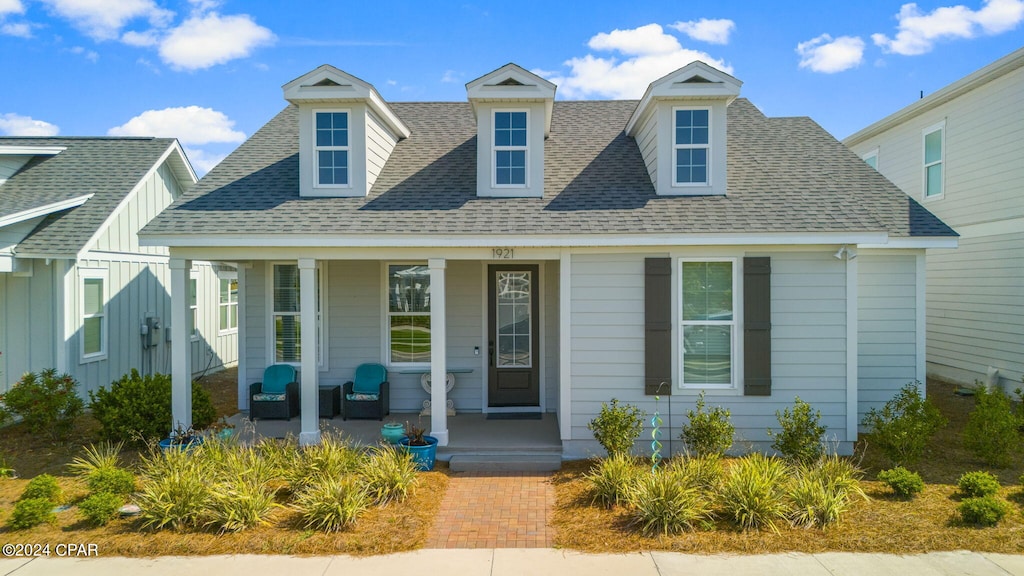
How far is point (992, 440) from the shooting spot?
7.64 m

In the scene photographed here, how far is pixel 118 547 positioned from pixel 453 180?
6438 mm

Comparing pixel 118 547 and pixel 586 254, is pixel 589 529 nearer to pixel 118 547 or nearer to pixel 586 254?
pixel 586 254

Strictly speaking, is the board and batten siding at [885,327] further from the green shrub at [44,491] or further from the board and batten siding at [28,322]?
the board and batten siding at [28,322]

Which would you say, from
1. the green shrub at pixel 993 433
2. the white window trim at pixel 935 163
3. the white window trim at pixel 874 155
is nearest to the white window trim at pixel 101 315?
the green shrub at pixel 993 433

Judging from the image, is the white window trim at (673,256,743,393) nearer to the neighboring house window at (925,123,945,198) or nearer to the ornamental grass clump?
the ornamental grass clump

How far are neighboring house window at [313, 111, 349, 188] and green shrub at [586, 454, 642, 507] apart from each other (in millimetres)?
5779

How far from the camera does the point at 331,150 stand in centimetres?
948

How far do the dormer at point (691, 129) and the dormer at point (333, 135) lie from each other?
4401 millimetres

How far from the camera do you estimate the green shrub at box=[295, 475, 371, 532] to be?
236 inches

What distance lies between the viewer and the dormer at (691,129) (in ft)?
29.2

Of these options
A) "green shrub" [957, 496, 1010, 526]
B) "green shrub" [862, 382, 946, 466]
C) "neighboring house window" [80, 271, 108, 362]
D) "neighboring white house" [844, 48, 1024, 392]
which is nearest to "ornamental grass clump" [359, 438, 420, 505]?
"green shrub" [957, 496, 1010, 526]

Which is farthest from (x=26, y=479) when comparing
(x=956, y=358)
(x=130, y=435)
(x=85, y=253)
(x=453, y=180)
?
(x=956, y=358)

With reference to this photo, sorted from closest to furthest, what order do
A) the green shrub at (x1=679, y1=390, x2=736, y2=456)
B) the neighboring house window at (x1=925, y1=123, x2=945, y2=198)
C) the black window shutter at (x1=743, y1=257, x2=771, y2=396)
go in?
the green shrub at (x1=679, y1=390, x2=736, y2=456) < the black window shutter at (x1=743, y1=257, x2=771, y2=396) < the neighboring house window at (x1=925, y1=123, x2=945, y2=198)

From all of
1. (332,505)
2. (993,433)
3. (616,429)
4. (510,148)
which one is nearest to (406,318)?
(510,148)
